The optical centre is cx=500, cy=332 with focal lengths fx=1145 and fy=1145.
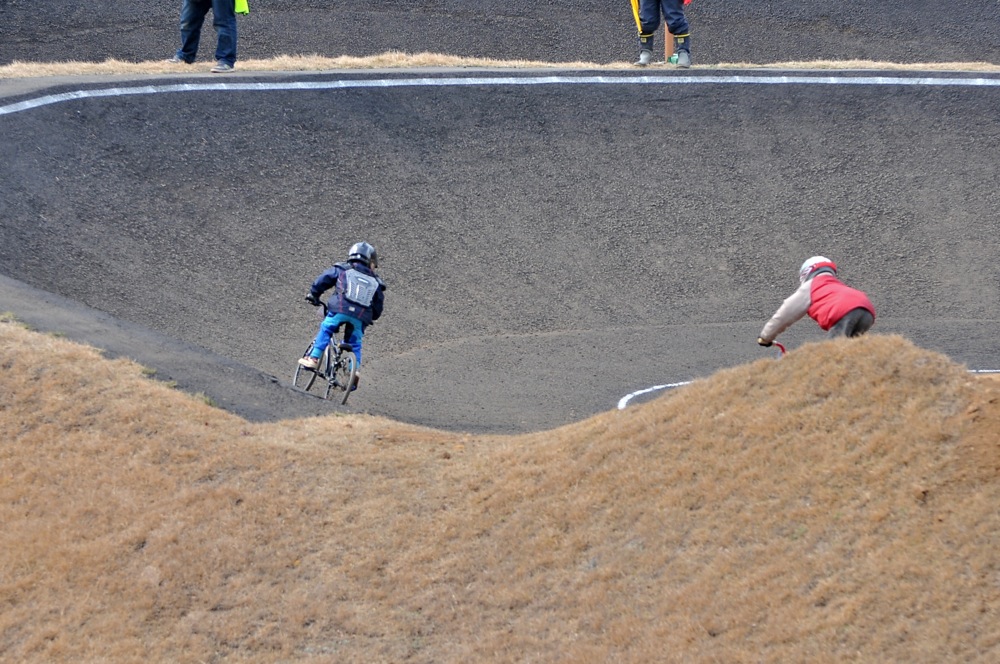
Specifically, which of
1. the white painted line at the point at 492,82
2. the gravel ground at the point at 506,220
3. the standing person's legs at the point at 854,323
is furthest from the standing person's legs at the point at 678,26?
the standing person's legs at the point at 854,323

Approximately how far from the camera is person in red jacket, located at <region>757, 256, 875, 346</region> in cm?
960

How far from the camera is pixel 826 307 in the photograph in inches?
384

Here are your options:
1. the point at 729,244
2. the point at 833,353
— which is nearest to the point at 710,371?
the point at 729,244

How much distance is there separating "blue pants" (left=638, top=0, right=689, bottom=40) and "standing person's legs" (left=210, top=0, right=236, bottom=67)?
305 inches

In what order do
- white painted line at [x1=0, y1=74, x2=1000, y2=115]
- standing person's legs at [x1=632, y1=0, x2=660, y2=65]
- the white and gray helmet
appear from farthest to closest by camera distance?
1. standing person's legs at [x1=632, y1=0, x2=660, y2=65]
2. white painted line at [x1=0, y1=74, x2=1000, y2=115]
3. the white and gray helmet

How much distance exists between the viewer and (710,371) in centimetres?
1430

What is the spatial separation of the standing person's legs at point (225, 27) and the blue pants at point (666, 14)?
7748mm

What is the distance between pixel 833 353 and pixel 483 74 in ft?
44.6

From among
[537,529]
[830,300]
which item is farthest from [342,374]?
[830,300]

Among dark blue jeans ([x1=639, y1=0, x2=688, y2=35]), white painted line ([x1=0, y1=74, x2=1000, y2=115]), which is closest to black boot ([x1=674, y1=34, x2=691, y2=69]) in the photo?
dark blue jeans ([x1=639, y1=0, x2=688, y2=35])

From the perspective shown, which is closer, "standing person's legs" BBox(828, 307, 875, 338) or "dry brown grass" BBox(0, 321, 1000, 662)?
"dry brown grass" BBox(0, 321, 1000, 662)

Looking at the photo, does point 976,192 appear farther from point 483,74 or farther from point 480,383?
point 480,383

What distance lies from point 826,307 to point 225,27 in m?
13.9

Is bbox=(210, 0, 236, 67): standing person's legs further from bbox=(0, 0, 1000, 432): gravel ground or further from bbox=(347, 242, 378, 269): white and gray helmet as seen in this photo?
bbox=(347, 242, 378, 269): white and gray helmet
